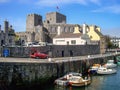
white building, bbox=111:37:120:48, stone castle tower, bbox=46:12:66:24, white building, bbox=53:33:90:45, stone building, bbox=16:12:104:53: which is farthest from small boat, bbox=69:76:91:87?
white building, bbox=111:37:120:48

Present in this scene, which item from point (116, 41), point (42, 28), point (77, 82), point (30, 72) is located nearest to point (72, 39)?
point (42, 28)

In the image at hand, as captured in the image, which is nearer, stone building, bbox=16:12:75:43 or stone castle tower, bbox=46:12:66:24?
stone building, bbox=16:12:75:43

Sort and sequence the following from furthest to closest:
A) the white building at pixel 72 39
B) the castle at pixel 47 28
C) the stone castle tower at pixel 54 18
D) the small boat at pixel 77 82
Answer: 1. the stone castle tower at pixel 54 18
2. the castle at pixel 47 28
3. the white building at pixel 72 39
4. the small boat at pixel 77 82

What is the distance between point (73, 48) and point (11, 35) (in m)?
17.8

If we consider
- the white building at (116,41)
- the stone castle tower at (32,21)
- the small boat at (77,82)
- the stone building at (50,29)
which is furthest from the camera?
the white building at (116,41)

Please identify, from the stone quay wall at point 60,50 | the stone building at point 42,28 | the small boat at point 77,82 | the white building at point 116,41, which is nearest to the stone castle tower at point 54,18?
the stone building at point 42,28

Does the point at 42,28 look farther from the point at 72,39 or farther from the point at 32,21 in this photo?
the point at 72,39

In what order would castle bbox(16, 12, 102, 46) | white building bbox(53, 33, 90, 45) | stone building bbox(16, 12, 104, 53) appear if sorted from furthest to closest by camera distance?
1. castle bbox(16, 12, 102, 46)
2. stone building bbox(16, 12, 104, 53)
3. white building bbox(53, 33, 90, 45)

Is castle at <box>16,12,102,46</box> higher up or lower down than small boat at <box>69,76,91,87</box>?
higher up

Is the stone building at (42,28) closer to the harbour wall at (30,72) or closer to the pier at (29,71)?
the pier at (29,71)

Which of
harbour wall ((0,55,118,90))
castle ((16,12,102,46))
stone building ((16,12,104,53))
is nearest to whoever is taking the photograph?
harbour wall ((0,55,118,90))

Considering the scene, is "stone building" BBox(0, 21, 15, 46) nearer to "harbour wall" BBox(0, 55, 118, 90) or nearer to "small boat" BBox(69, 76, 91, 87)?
"harbour wall" BBox(0, 55, 118, 90)

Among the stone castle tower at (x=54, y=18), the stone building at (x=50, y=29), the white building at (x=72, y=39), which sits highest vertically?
the stone castle tower at (x=54, y=18)

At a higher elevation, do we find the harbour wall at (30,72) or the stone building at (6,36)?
the stone building at (6,36)
